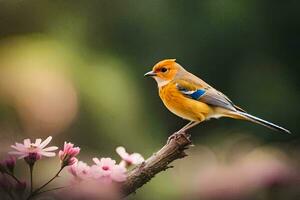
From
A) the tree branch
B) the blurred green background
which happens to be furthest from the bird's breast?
the blurred green background

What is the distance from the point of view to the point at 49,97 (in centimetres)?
260

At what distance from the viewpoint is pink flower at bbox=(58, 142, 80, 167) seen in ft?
2.13

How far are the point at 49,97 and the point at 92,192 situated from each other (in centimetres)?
203

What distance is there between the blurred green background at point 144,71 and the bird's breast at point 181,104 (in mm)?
803

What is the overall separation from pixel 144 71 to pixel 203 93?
2.04 metres

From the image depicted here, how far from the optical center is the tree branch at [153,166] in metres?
0.65

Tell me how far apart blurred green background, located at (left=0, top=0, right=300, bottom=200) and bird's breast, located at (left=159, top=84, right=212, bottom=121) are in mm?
803

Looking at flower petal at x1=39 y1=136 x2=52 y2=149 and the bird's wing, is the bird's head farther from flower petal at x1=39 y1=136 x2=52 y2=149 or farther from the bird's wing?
flower petal at x1=39 y1=136 x2=52 y2=149

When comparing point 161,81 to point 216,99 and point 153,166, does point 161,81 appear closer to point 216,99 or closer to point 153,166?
point 216,99

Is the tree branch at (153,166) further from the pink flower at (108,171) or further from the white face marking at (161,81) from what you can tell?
the white face marking at (161,81)

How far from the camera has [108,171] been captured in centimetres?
63

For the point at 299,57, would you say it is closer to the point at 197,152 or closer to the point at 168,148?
the point at 197,152

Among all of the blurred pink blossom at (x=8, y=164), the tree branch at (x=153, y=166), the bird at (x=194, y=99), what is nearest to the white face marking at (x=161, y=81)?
the bird at (x=194, y=99)

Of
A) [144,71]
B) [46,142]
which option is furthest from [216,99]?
[144,71]
